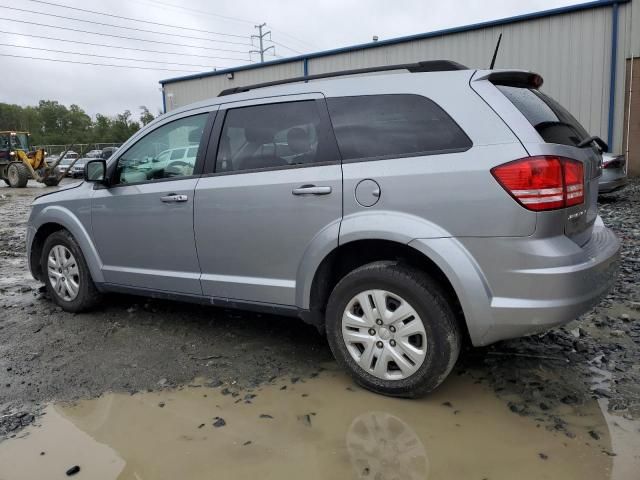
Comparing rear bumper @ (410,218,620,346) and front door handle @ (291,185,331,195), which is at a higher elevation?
front door handle @ (291,185,331,195)

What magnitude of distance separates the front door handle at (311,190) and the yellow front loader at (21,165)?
71.5 feet

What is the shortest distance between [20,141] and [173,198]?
2757 cm

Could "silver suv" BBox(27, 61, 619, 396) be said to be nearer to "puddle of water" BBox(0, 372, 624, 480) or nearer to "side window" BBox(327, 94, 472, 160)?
"side window" BBox(327, 94, 472, 160)

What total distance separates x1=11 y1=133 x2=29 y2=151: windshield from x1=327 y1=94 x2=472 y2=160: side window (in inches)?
1108

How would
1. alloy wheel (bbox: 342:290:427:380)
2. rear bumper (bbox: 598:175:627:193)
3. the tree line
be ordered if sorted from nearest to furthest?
alloy wheel (bbox: 342:290:427:380) < rear bumper (bbox: 598:175:627:193) < the tree line

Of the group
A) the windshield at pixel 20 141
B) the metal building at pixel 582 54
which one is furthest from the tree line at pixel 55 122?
the metal building at pixel 582 54

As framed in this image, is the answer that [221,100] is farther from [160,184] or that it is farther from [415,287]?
[415,287]

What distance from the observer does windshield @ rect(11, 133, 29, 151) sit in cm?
2653

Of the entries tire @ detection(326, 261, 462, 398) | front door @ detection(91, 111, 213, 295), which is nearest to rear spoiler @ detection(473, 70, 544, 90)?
tire @ detection(326, 261, 462, 398)

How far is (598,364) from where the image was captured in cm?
346

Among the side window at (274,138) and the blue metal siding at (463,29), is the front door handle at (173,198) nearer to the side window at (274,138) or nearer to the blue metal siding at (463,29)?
the side window at (274,138)

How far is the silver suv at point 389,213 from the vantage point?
2.66 metres

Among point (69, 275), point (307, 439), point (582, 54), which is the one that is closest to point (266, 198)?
point (307, 439)

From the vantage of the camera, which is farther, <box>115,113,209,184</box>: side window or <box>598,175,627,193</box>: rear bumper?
<box>598,175,627,193</box>: rear bumper
